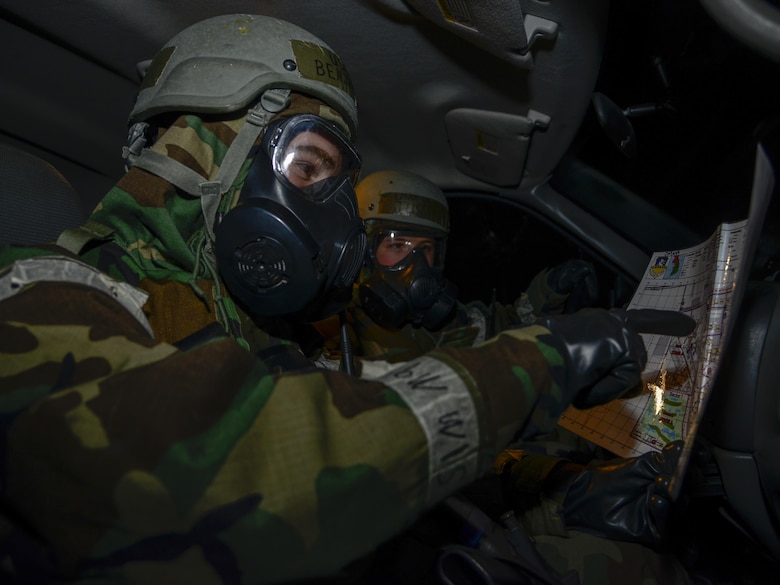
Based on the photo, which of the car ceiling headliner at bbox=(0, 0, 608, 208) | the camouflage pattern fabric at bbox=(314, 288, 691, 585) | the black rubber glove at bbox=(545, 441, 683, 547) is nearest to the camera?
the camouflage pattern fabric at bbox=(314, 288, 691, 585)

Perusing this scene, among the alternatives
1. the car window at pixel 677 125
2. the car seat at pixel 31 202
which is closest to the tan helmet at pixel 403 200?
the car window at pixel 677 125

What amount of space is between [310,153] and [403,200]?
118 centimetres

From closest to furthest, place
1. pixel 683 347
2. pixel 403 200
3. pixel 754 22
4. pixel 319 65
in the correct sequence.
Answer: pixel 754 22
pixel 683 347
pixel 319 65
pixel 403 200

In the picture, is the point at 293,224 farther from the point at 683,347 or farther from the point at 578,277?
the point at 578,277

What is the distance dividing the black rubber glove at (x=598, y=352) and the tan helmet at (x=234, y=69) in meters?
0.99

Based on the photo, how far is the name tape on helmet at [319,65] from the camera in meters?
1.47

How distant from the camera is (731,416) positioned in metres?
1.25

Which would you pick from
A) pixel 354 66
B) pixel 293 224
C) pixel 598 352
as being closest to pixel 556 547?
pixel 598 352

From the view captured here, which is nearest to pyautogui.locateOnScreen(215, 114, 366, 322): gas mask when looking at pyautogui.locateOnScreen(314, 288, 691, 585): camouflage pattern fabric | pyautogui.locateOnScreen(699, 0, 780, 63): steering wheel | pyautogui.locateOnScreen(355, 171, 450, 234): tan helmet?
pyautogui.locateOnScreen(314, 288, 691, 585): camouflage pattern fabric

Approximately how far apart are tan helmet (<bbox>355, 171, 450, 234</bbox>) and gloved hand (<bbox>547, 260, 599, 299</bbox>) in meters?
0.70

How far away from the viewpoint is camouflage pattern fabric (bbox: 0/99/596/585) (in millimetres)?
631

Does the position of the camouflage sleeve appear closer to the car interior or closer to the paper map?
the paper map

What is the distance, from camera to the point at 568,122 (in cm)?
192

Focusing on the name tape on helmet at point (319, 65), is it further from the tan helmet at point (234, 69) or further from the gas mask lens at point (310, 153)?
the gas mask lens at point (310, 153)
